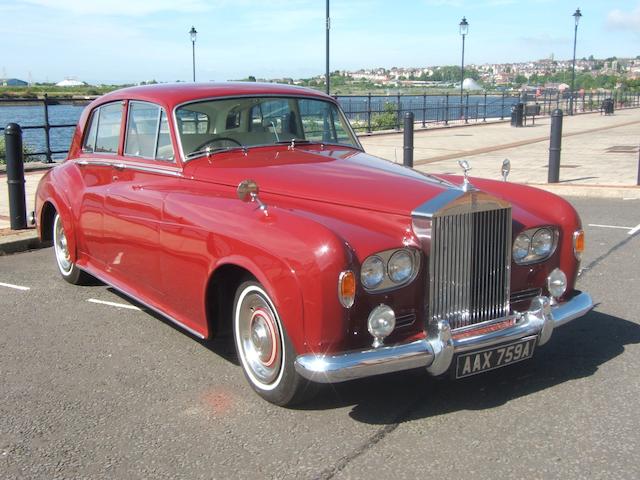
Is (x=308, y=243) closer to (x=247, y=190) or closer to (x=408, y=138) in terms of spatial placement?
(x=247, y=190)

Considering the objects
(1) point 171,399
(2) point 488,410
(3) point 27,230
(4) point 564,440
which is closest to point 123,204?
(1) point 171,399

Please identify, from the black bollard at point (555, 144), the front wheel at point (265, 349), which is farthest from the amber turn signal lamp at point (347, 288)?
the black bollard at point (555, 144)

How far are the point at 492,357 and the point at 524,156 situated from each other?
44.8ft

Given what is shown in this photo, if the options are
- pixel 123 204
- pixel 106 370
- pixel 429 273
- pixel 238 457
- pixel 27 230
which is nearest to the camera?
pixel 238 457

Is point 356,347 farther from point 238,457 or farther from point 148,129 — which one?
point 148,129

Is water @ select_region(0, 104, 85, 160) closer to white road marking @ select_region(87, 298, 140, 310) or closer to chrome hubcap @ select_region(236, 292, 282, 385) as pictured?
white road marking @ select_region(87, 298, 140, 310)

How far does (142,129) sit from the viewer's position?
16.7ft

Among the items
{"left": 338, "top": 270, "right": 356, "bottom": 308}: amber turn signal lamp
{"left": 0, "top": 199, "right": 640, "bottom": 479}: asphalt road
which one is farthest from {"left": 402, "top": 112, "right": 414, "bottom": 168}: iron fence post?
{"left": 338, "top": 270, "right": 356, "bottom": 308}: amber turn signal lamp

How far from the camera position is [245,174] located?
4316mm

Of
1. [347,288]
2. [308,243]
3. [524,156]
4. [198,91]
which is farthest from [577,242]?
[524,156]

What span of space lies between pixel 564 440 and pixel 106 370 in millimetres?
2596

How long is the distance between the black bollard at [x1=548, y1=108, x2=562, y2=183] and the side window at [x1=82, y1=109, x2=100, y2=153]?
763 centimetres

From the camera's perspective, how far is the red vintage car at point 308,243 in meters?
3.32

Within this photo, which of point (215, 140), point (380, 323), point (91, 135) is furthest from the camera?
point (91, 135)
